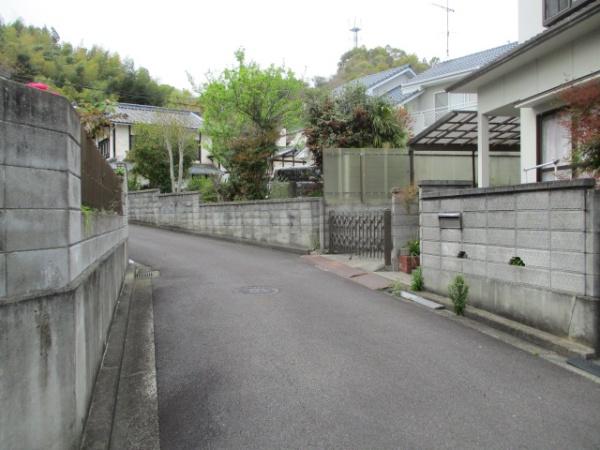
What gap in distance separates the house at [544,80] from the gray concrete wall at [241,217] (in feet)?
18.3

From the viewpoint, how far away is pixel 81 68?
34.9 meters

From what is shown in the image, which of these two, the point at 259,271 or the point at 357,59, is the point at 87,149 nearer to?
the point at 259,271

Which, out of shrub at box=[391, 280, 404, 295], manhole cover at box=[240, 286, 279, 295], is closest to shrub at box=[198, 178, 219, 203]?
manhole cover at box=[240, 286, 279, 295]

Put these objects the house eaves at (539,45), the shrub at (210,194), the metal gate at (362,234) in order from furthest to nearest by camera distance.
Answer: the shrub at (210,194) → the metal gate at (362,234) → the house eaves at (539,45)

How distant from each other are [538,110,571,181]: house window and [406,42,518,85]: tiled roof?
16.4 meters

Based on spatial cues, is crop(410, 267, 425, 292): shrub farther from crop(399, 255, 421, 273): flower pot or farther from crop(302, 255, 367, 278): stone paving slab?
crop(302, 255, 367, 278): stone paving slab

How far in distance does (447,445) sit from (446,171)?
1185cm

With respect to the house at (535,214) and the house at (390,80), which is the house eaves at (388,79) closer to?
the house at (390,80)

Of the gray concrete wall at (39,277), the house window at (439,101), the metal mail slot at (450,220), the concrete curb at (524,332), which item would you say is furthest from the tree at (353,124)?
the gray concrete wall at (39,277)

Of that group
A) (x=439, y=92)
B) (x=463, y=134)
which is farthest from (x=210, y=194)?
(x=439, y=92)

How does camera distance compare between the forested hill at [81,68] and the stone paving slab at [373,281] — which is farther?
the forested hill at [81,68]

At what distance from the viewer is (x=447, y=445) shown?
3.24 m

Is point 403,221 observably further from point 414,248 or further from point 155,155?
point 155,155

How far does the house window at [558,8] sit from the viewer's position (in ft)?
27.2
